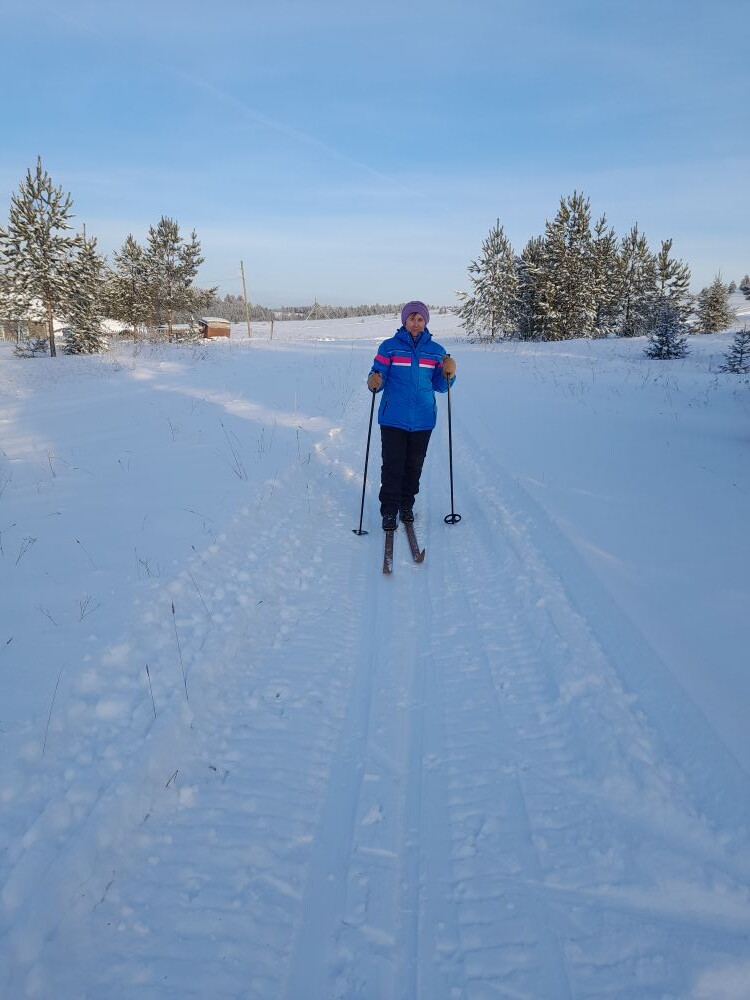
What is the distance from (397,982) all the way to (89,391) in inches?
580

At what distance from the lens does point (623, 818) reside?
7.27 feet

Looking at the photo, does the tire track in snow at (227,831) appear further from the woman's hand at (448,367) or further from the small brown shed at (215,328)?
the small brown shed at (215,328)

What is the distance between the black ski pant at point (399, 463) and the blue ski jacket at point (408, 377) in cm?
11

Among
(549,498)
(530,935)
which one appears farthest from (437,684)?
(549,498)

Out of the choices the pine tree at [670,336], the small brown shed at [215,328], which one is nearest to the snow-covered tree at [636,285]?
the pine tree at [670,336]

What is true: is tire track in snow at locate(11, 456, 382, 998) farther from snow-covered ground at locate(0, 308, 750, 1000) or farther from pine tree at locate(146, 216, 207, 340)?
pine tree at locate(146, 216, 207, 340)

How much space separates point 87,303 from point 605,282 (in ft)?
115

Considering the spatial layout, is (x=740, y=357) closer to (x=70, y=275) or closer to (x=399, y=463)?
(x=399, y=463)

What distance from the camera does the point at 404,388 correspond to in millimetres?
5203

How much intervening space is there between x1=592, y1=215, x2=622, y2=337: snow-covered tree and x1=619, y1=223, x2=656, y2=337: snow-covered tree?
69 cm

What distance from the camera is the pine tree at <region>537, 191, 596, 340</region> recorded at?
3472 cm

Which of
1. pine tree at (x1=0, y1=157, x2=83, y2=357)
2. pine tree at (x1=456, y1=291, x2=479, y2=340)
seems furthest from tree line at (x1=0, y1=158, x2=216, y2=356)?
pine tree at (x1=456, y1=291, x2=479, y2=340)

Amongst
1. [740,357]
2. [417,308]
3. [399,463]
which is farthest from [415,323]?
[740,357]

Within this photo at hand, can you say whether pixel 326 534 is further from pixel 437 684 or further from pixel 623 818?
pixel 623 818
